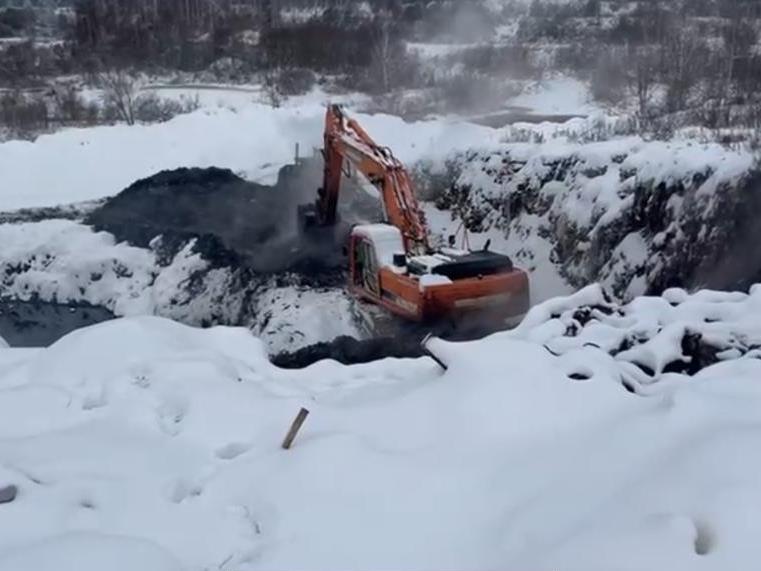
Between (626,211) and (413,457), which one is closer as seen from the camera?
(413,457)

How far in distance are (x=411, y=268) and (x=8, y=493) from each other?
6705 mm

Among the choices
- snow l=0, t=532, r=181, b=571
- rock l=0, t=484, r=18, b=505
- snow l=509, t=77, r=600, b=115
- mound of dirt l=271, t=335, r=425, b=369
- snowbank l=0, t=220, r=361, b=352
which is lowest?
snowbank l=0, t=220, r=361, b=352

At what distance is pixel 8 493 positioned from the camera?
371cm

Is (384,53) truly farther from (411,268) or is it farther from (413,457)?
(413,457)

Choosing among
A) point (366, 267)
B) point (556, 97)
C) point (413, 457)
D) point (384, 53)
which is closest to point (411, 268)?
point (366, 267)

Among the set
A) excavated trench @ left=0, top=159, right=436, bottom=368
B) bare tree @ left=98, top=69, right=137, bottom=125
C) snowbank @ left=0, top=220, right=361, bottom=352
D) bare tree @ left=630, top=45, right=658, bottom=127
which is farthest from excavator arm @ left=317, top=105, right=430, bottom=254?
bare tree @ left=98, top=69, right=137, bottom=125

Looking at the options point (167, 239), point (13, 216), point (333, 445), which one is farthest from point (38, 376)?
point (13, 216)

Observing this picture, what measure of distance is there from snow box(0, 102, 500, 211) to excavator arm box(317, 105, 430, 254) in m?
3.97

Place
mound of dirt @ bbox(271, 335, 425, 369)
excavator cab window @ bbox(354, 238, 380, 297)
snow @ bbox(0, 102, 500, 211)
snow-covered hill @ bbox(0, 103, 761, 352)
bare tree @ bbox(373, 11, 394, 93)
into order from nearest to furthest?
mound of dirt @ bbox(271, 335, 425, 369) < snow-covered hill @ bbox(0, 103, 761, 352) < excavator cab window @ bbox(354, 238, 380, 297) < snow @ bbox(0, 102, 500, 211) < bare tree @ bbox(373, 11, 394, 93)

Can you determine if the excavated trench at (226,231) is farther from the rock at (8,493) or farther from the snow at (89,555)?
the snow at (89,555)

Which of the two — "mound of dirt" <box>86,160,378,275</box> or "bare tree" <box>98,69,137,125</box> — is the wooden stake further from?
"bare tree" <box>98,69,137,125</box>

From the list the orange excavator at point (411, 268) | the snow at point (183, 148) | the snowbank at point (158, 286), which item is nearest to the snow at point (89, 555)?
the orange excavator at point (411, 268)

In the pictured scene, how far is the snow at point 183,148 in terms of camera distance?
59.4 feet

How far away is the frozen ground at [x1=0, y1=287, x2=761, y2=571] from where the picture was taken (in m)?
3.16
